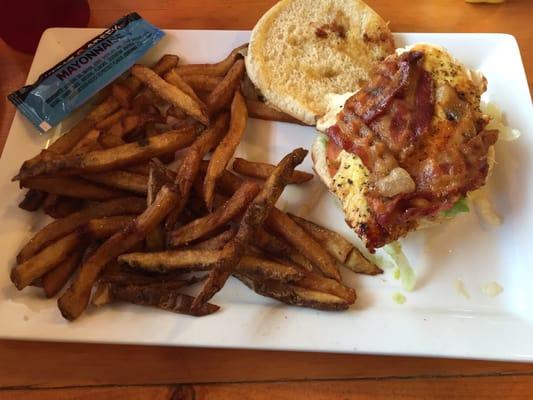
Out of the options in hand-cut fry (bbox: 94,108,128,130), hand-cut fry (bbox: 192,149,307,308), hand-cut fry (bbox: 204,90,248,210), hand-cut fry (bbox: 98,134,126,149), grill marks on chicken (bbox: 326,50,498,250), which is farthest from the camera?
hand-cut fry (bbox: 94,108,128,130)

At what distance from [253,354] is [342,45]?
1.31 m

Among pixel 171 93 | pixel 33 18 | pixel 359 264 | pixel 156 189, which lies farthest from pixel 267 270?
pixel 33 18

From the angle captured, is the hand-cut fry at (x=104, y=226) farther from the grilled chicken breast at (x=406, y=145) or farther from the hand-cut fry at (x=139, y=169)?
the grilled chicken breast at (x=406, y=145)

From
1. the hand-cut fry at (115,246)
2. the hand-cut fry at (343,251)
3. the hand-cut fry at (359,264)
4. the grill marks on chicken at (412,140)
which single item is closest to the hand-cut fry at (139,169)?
the hand-cut fry at (115,246)

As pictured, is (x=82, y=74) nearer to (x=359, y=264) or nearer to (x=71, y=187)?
(x=71, y=187)

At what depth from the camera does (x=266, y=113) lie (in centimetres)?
204

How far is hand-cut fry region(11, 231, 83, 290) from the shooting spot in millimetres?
1557

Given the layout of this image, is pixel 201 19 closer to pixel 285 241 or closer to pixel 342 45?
pixel 342 45

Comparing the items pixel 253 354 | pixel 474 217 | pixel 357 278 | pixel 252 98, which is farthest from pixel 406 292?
pixel 252 98

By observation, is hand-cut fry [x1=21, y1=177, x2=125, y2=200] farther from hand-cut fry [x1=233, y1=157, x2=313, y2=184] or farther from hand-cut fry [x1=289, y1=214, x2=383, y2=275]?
hand-cut fry [x1=289, y1=214, x2=383, y2=275]

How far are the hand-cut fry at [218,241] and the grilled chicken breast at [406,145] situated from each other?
38cm

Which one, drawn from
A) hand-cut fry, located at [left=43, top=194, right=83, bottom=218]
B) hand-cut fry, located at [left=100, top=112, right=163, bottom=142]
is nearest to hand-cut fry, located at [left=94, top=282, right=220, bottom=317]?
hand-cut fry, located at [left=43, top=194, right=83, bottom=218]

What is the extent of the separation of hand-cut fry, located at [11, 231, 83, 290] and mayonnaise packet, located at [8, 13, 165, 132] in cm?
58

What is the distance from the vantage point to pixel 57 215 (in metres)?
1.77
